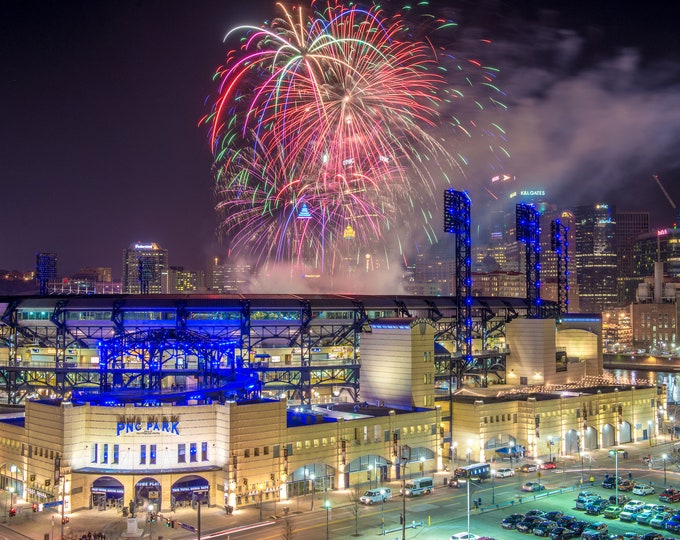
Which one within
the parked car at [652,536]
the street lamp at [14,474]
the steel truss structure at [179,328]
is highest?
the steel truss structure at [179,328]

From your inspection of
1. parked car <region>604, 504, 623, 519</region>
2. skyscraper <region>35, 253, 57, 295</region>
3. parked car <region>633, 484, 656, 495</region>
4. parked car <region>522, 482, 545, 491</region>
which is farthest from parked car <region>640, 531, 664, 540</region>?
skyscraper <region>35, 253, 57, 295</region>

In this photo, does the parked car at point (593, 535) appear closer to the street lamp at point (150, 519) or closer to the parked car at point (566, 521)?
the parked car at point (566, 521)

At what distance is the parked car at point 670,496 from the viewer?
2621 inches

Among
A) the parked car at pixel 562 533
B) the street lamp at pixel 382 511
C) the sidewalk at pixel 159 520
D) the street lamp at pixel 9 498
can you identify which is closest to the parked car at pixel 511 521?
the parked car at pixel 562 533

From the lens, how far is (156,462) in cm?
6462

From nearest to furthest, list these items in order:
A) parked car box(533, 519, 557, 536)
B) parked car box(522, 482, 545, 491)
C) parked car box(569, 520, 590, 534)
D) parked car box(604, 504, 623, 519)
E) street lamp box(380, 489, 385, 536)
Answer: parked car box(533, 519, 557, 536)
parked car box(569, 520, 590, 534)
street lamp box(380, 489, 385, 536)
parked car box(604, 504, 623, 519)
parked car box(522, 482, 545, 491)

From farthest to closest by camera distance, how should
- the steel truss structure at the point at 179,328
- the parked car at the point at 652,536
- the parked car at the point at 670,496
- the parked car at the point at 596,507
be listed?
1. the steel truss structure at the point at 179,328
2. the parked car at the point at 670,496
3. the parked car at the point at 596,507
4. the parked car at the point at 652,536

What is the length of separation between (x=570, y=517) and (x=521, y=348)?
61.0 meters

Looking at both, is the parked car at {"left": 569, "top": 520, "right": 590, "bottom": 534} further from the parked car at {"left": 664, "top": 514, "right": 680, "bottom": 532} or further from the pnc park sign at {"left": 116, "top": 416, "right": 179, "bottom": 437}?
the pnc park sign at {"left": 116, "top": 416, "right": 179, "bottom": 437}

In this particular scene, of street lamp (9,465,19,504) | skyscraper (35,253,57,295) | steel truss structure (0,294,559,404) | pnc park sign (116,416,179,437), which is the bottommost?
street lamp (9,465,19,504)

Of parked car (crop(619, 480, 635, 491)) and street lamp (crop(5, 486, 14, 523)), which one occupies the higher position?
parked car (crop(619, 480, 635, 491))

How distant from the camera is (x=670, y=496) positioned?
66.9 metres

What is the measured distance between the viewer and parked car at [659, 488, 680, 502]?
6656 centimetres

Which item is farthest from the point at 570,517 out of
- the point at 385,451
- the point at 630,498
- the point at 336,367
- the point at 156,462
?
the point at 336,367
